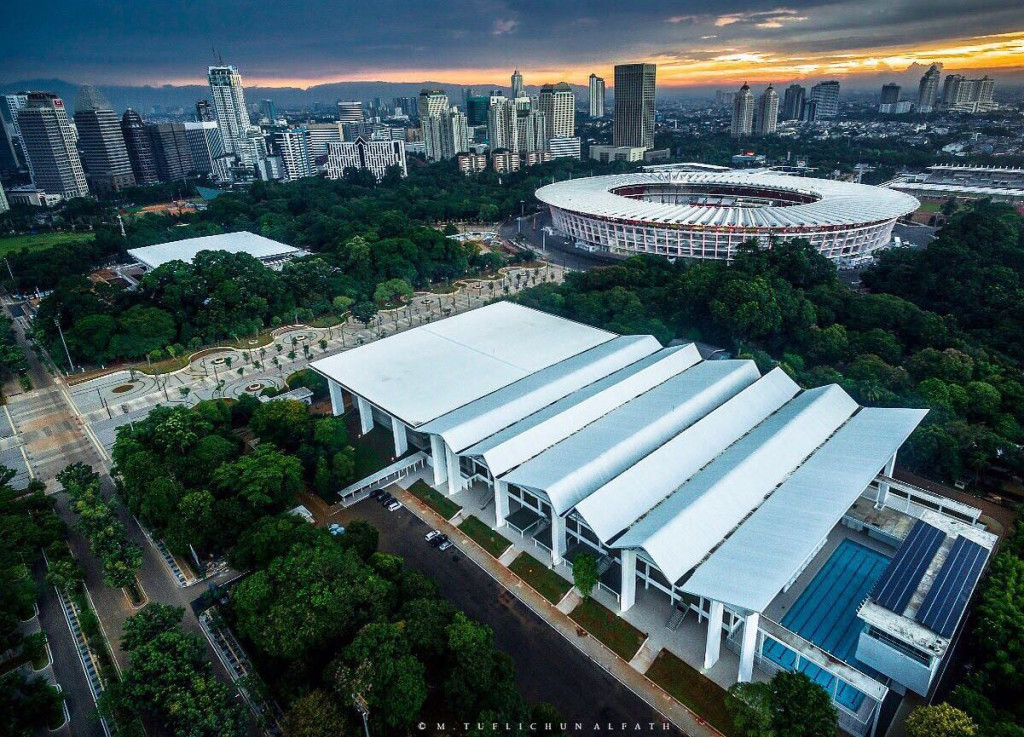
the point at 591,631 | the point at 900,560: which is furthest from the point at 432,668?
the point at 900,560

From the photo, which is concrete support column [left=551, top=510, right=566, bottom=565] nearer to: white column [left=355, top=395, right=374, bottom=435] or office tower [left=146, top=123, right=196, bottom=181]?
white column [left=355, top=395, right=374, bottom=435]

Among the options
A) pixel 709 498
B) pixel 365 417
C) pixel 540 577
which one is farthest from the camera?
pixel 365 417

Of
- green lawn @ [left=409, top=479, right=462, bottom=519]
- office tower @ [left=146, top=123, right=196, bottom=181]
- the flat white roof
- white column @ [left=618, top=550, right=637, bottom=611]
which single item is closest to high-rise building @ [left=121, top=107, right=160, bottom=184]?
office tower @ [left=146, top=123, right=196, bottom=181]

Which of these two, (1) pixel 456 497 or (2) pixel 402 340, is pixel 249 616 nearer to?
(1) pixel 456 497

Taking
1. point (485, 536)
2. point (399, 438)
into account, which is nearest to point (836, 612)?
point (485, 536)

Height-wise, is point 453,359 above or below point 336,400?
above

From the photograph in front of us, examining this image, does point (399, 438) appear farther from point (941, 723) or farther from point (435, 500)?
point (941, 723)
